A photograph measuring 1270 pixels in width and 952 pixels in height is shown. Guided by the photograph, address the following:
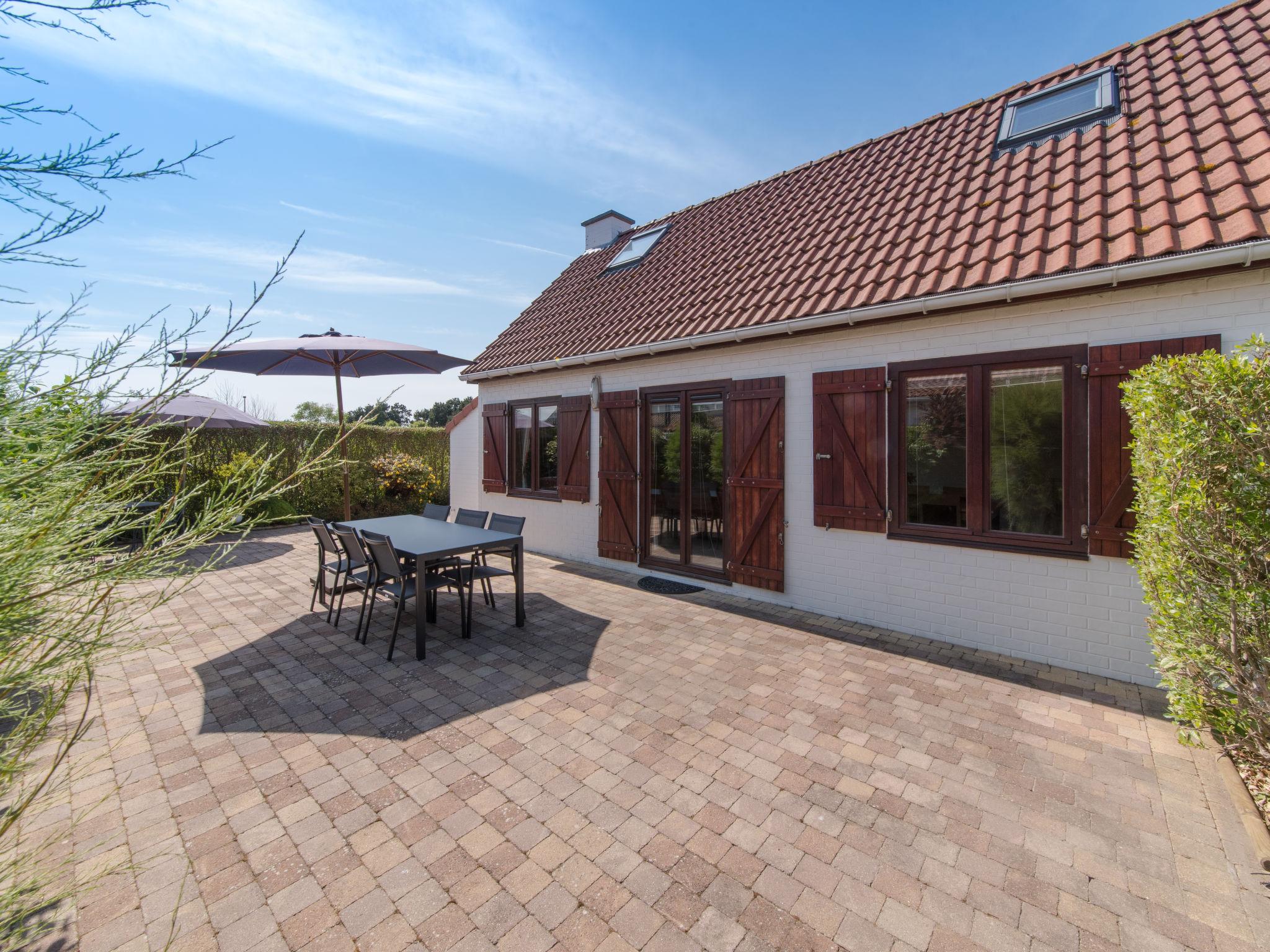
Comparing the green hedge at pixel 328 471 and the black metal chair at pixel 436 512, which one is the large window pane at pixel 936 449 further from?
the green hedge at pixel 328 471

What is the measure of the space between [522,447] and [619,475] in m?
2.40

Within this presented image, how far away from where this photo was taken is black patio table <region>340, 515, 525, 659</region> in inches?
173

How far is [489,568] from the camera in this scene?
549cm

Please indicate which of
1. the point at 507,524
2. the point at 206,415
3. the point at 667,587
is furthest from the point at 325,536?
the point at 206,415

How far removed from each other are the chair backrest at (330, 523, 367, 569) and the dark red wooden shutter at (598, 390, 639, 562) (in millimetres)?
3207

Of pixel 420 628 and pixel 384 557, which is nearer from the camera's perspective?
pixel 420 628

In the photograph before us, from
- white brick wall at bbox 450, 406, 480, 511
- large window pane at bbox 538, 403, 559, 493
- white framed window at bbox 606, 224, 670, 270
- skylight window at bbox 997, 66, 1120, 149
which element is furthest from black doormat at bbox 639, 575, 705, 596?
skylight window at bbox 997, 66, 1120, 149

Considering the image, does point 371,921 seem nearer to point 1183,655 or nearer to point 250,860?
point 250,860

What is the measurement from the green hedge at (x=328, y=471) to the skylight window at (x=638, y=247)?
5784 millimetres

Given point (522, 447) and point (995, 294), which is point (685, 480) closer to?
point (522, 447)

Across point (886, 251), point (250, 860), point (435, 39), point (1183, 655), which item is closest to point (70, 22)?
point (250, 860)

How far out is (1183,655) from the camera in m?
2.72

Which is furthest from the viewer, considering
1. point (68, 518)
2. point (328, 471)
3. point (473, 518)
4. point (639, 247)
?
point (328, 471)

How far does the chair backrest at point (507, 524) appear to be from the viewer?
5553mm
